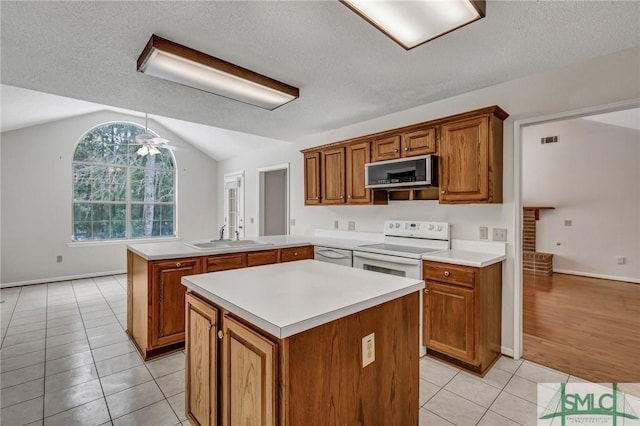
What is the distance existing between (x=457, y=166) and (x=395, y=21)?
146 centimetres

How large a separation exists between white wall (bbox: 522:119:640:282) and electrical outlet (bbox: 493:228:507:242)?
12.2 ft

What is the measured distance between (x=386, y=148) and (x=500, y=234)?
1.38m

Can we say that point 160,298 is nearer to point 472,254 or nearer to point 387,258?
point 387,258

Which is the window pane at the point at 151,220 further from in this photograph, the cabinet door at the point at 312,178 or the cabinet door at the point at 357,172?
the cabinet door at the point at 357,172

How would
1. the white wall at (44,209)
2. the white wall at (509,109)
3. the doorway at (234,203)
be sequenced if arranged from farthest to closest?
the doorway at (234,203)
the white wall at (44,209)
the white wall at (509,109)

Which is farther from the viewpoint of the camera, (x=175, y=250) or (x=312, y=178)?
(x=312, y=178)

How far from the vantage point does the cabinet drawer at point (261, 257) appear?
10.8 ft

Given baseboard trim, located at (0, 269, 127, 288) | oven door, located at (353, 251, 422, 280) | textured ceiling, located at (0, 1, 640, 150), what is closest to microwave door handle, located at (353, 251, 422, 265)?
oven door, located at (353, 251, 422, 280)

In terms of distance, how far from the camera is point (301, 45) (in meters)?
2.10

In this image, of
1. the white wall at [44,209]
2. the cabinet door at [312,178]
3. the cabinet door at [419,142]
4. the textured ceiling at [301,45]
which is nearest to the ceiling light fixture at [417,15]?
the textured ceiling at [301,45]

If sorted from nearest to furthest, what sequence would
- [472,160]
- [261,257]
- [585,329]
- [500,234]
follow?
[472,160]
[500,234]
[585,329]
[261,257]

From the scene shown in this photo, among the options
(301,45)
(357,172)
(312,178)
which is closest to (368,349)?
(301,45)

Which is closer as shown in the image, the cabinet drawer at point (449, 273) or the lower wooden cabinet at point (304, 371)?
the lower wooden cabinet at point (304, 371)

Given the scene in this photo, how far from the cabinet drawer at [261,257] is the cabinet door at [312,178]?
998mm
